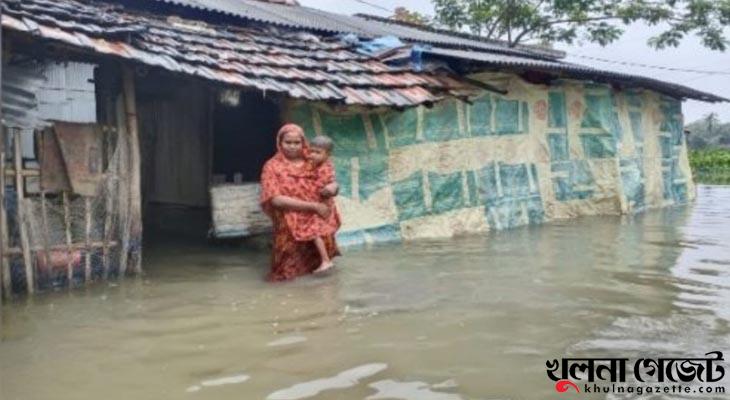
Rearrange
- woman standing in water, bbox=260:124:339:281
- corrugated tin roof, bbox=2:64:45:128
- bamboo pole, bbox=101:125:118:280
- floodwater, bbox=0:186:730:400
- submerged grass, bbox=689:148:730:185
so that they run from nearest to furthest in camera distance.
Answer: floodwater, bbox=0:186:730:400, corrugated tin roof, bbox=2:64:45:128, bamboo pole, bbox=101:125:118:280, woman standing in water, bbox=260:124:339:281, submerged grass, bbox=689:148:730:185

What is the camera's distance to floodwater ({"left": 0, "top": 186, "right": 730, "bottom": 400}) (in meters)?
3.37

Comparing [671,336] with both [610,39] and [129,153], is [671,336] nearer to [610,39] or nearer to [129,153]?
[129,153]

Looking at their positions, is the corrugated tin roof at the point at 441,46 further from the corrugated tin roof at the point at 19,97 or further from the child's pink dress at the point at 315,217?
the corrugated tin roof at the point at 19,97

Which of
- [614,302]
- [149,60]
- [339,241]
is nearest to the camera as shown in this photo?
[614,302]

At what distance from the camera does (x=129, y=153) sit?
593 centimetres

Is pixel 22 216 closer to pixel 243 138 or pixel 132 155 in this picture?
pixel 132 155

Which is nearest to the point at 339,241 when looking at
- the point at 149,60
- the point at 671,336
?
the point at 149,60

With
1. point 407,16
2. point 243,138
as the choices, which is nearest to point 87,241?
point 243,138

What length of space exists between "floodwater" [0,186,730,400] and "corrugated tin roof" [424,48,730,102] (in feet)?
9.11

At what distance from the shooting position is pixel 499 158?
964 centimetres

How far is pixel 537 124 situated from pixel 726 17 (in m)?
11.9

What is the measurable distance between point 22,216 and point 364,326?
9.14 feet

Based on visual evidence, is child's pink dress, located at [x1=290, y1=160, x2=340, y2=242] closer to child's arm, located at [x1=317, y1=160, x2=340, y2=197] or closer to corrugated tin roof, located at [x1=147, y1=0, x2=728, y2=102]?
child's arm, located at [x1=317, y1=160, x2=340, y2=197]

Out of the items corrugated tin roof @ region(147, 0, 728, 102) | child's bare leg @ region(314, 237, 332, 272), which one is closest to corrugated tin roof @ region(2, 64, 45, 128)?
child's bare leg @ region(314, 237, 332, 272)
